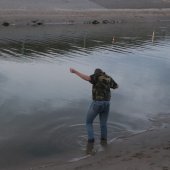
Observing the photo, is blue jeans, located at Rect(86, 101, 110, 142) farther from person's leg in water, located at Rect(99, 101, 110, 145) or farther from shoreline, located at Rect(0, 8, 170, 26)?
shoreline, located at Rect(0, 8, 170, 26)

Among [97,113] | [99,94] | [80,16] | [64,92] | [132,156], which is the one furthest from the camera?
[80,16]

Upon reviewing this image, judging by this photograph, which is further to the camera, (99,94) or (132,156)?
(99,94)

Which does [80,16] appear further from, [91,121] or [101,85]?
[101,85]

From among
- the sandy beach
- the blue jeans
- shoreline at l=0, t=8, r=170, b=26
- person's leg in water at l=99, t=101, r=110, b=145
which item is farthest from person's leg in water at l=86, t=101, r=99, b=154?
shoreline at l=0, t=8, r=170, b=26

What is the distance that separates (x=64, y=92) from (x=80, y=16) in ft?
137

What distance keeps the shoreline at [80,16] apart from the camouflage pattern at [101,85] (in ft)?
130

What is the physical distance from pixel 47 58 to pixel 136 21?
38.7 m

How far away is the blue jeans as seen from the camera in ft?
42.2

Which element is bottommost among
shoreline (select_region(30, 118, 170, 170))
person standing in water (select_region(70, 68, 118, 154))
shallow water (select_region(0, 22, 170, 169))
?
shallow water (select_region(0, 22, 170, 169))

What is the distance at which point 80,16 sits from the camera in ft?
199

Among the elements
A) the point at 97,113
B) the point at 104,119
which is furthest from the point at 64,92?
the point at 97,113

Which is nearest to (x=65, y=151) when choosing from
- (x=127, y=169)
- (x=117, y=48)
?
(x=127, y=169)

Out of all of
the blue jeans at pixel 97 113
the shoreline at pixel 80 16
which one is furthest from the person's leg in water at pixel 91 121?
the shoreline at pixel 80 16

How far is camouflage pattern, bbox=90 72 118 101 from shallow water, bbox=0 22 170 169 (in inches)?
59.6
